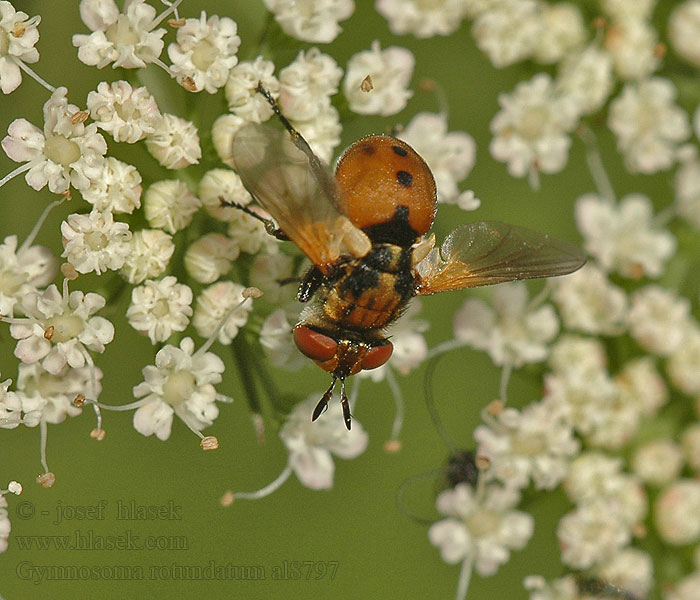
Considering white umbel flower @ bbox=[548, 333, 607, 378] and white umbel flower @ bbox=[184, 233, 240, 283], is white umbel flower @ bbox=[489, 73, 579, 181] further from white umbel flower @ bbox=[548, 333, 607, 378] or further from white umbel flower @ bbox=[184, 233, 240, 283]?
white umbel flower @ bbox=[184, 233, 240, 283]

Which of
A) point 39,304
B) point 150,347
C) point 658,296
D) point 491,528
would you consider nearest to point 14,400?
point 39,304

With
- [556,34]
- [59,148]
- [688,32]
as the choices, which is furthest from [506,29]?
[59,148]

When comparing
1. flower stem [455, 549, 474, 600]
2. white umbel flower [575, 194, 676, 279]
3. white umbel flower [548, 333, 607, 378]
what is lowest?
flower stem [455, 549, 474, 600]

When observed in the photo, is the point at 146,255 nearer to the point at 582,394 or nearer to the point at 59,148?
the point at 59,148

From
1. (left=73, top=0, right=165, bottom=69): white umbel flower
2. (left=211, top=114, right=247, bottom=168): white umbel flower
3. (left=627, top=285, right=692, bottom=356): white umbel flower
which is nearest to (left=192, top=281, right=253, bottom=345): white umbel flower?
(left=211, top=114, right=247, bottom=168): white umbel flower

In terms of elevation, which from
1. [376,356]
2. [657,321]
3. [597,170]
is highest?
[376,356]

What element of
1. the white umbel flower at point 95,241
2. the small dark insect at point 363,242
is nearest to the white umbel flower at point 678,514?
the small dark insect at point 363,242
